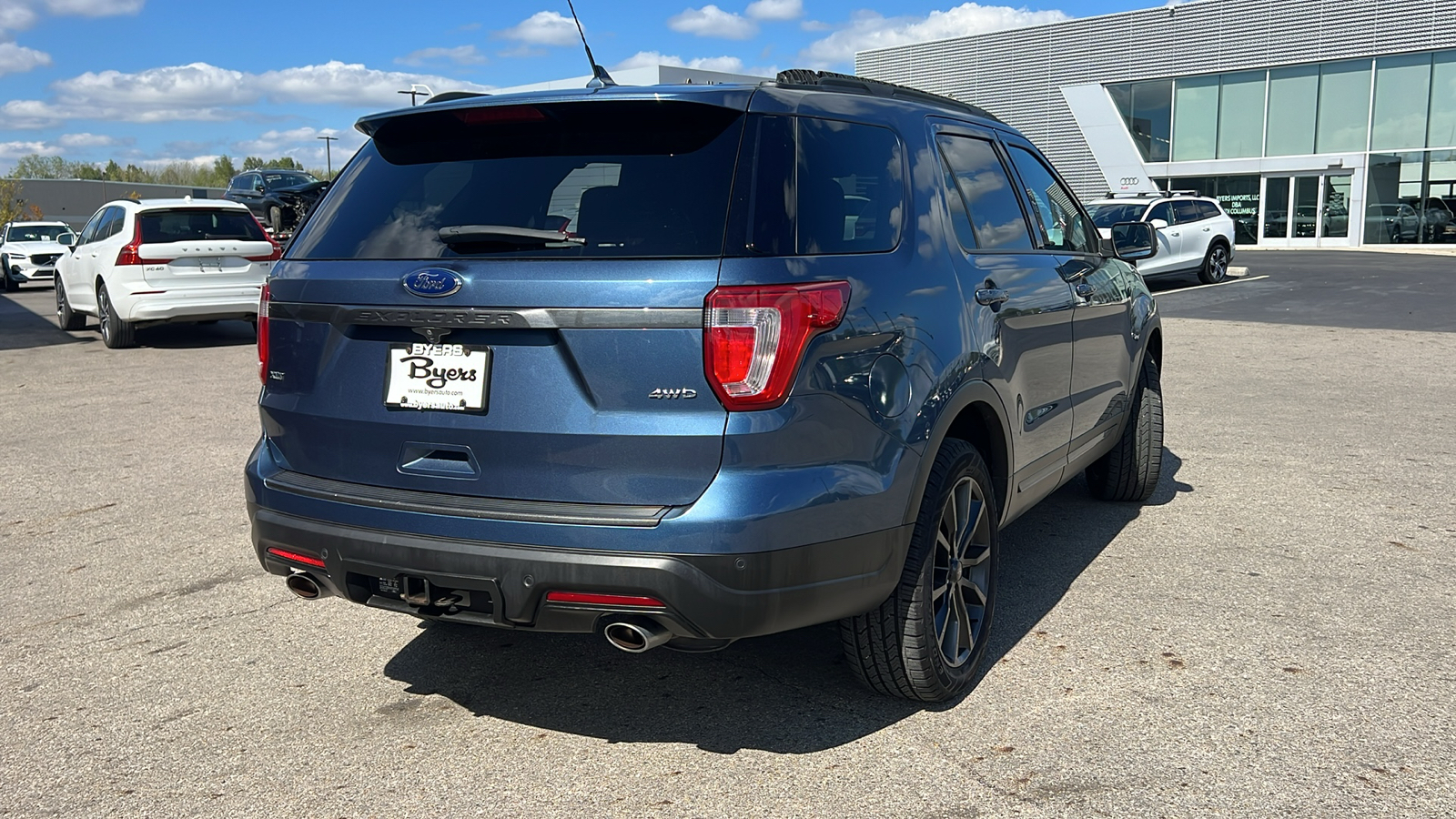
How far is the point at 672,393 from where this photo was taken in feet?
9.48

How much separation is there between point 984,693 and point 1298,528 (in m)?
2.65

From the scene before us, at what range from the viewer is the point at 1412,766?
10.5ft

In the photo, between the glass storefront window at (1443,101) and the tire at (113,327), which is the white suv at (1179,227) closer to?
the tire at (113,327)

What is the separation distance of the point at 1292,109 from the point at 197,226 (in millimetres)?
37310

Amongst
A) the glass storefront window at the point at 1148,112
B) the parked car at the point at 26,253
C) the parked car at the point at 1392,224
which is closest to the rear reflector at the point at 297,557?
the parked car at the point at 26,253

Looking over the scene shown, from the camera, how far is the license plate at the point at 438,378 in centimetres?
305

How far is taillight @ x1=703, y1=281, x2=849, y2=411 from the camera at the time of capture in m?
2.87

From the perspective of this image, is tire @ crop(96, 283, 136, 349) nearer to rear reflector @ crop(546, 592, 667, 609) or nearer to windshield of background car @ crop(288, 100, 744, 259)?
windshield of background car @ crop(288, 100, 744, 259)

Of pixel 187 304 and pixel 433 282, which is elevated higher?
pixel 433 282

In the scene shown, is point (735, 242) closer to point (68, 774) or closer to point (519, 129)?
point (519, 129)

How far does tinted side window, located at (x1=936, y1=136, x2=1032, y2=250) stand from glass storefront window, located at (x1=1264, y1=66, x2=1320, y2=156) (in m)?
40.0

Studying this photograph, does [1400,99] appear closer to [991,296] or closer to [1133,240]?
[1133,240]

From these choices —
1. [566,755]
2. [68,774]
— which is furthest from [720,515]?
[68,774]

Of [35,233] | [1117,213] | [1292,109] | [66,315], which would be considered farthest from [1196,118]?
[66,315]
